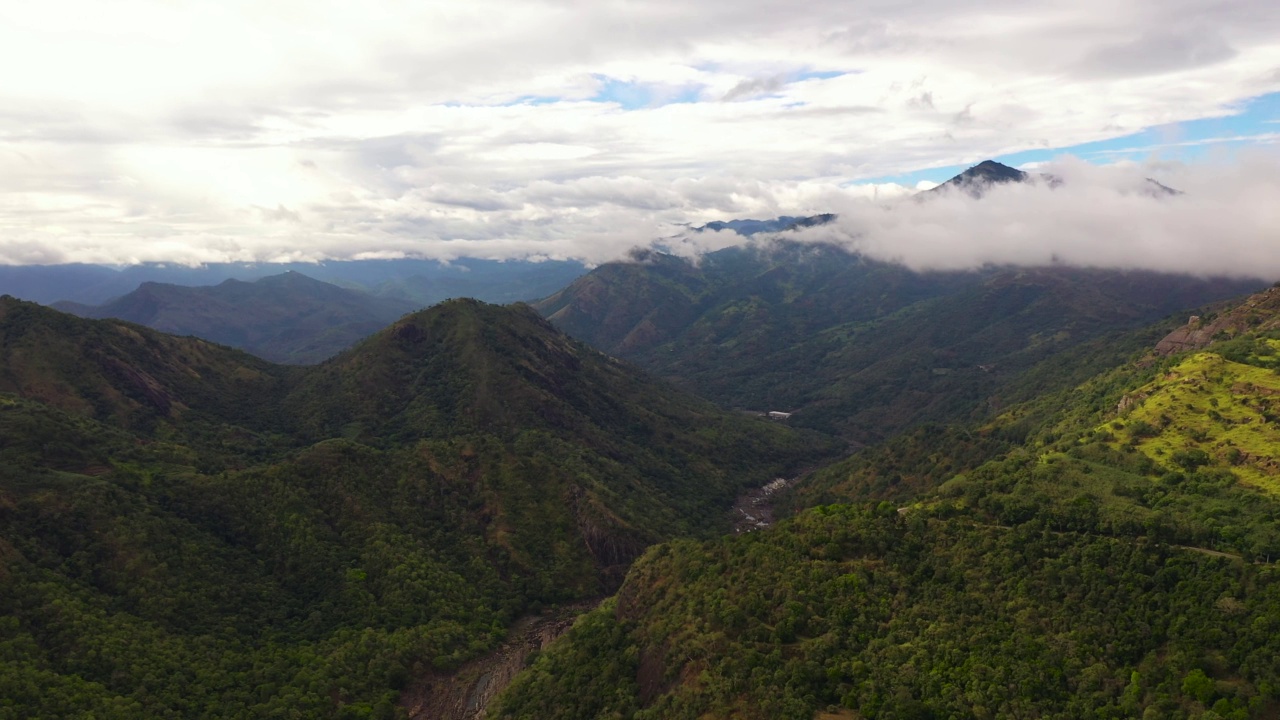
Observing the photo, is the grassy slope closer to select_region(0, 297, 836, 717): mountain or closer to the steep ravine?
select_region(0, 297, 836, 717): mountain

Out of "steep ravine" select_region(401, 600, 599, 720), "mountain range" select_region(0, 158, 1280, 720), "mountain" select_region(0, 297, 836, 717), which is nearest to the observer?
"mountain range" select_region(0, 158, 1280, 720)

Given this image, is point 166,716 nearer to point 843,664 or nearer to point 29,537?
point 29,537

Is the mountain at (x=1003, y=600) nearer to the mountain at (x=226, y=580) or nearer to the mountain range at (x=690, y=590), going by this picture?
the mountain range at (x=690, y=590)

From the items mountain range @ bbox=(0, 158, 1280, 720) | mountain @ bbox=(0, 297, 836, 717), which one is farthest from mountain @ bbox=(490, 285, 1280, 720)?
mountain @ bbox=(0, 297, 836, 717)

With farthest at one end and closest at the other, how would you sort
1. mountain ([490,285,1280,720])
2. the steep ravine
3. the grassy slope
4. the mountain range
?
the steep ravine
the grassy slope
the mountain range
mountain ([490,285,1280,720])

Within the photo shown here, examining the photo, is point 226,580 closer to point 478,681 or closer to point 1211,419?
point 478,681

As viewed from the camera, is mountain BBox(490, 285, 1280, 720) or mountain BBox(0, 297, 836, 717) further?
mountain BBox(0, 297, 836, 717)

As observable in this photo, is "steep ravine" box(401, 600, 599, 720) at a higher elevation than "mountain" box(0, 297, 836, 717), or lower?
lower

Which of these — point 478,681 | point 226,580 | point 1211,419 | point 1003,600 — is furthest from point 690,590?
point 226,580

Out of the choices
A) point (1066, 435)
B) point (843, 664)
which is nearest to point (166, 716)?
point (843, 664)

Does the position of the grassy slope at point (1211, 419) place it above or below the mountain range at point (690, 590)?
above

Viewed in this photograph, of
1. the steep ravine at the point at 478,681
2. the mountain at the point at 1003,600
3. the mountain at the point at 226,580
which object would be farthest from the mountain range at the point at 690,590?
the steep ravine at the point at 478,681
